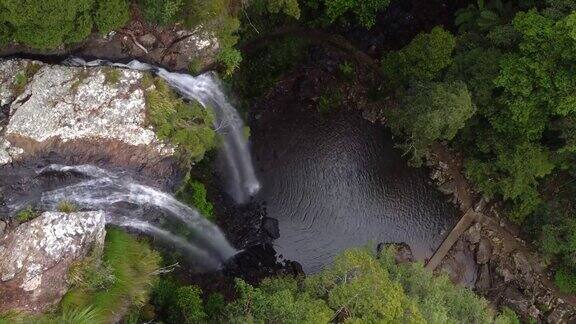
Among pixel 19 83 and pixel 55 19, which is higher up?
pixel 55 19

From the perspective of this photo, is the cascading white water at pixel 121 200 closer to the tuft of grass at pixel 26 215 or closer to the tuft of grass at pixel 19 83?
the tuft of grass at pixel 26 215

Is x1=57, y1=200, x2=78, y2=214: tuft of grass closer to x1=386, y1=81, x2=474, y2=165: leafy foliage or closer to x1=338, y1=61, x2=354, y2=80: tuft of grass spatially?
x1=386, y1=81, x2=474, y2=165: leafy foliage

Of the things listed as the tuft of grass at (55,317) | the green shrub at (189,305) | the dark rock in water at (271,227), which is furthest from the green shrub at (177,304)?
the dark rock in water at (271,227)

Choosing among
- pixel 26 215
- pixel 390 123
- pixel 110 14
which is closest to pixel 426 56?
pixel 390 123

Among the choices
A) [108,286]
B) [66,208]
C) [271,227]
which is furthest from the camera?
[271,227]

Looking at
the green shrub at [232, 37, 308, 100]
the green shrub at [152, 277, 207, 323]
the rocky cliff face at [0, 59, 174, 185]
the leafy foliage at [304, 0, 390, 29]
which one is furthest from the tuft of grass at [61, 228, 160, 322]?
the leafy foliage at [304, 0, 390, 29]

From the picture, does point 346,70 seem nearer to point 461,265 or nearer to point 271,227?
point 271,227
